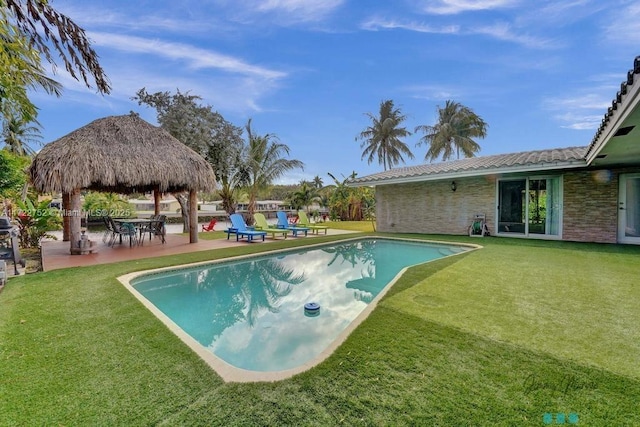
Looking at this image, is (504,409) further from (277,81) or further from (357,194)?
(357,194)

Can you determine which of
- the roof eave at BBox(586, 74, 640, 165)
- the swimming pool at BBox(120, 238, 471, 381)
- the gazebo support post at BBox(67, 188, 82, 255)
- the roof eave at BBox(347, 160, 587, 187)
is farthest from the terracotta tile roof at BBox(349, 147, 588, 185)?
the gazebo support post at BBox(67, 188, 82, 255)

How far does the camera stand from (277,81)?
18.5m

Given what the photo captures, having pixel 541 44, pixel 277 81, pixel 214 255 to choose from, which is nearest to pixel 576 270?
pixel 214 255

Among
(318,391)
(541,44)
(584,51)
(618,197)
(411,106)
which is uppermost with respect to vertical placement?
(411,106)

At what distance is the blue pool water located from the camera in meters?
4.41

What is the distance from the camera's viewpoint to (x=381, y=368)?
3.21 m

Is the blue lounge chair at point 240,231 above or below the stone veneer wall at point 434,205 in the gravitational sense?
below

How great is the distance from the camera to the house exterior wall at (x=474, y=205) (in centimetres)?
1151

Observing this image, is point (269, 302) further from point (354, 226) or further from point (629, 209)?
point (354, 226)

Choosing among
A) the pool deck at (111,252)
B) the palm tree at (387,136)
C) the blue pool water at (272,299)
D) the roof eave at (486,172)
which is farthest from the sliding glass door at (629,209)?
the palm tree at (387,136)

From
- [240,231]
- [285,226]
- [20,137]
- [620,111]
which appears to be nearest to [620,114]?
[620,111]

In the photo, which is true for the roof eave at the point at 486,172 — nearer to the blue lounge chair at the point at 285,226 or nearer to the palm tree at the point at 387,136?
the blue lounge chair at the point at 285,226

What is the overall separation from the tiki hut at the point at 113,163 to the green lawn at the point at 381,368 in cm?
542

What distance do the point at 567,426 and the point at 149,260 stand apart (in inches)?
381
